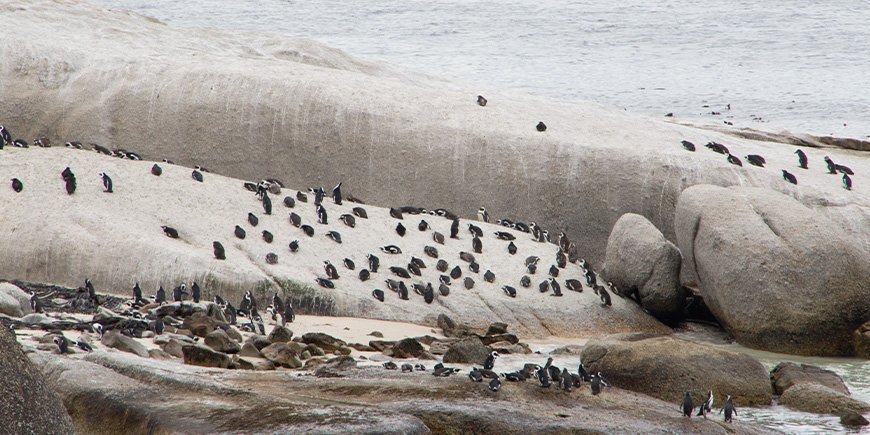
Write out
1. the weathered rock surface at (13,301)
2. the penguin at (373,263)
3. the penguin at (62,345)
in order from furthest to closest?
the penguin at (373,263)
the weathered rock surface at (13,301)
the penguin at (62,345)

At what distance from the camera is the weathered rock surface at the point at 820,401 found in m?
13.7

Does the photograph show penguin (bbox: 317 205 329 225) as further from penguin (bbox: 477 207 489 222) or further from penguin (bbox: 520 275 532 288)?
penguin (bbox: 477 207 489 222)

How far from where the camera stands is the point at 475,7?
60.4 meters

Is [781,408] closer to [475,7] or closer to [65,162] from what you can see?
[65,162]

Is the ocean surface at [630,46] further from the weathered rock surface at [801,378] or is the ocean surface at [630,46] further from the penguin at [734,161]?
the weathered rock surface at [801,378]

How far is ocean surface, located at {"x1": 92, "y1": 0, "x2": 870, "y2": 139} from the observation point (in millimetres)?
40125

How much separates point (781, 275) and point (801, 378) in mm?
4163

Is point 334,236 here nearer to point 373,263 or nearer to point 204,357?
point 373,263

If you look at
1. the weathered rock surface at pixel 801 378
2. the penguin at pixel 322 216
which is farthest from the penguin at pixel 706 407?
the penguin at pixel 322 216

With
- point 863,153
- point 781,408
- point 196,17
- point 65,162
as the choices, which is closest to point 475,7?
point 196,17

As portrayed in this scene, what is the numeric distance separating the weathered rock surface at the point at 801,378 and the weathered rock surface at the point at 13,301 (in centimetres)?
942

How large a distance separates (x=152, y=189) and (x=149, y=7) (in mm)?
42924

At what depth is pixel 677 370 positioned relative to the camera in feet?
46.8

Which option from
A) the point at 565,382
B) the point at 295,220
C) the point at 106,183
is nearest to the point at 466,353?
the point at 565,382
